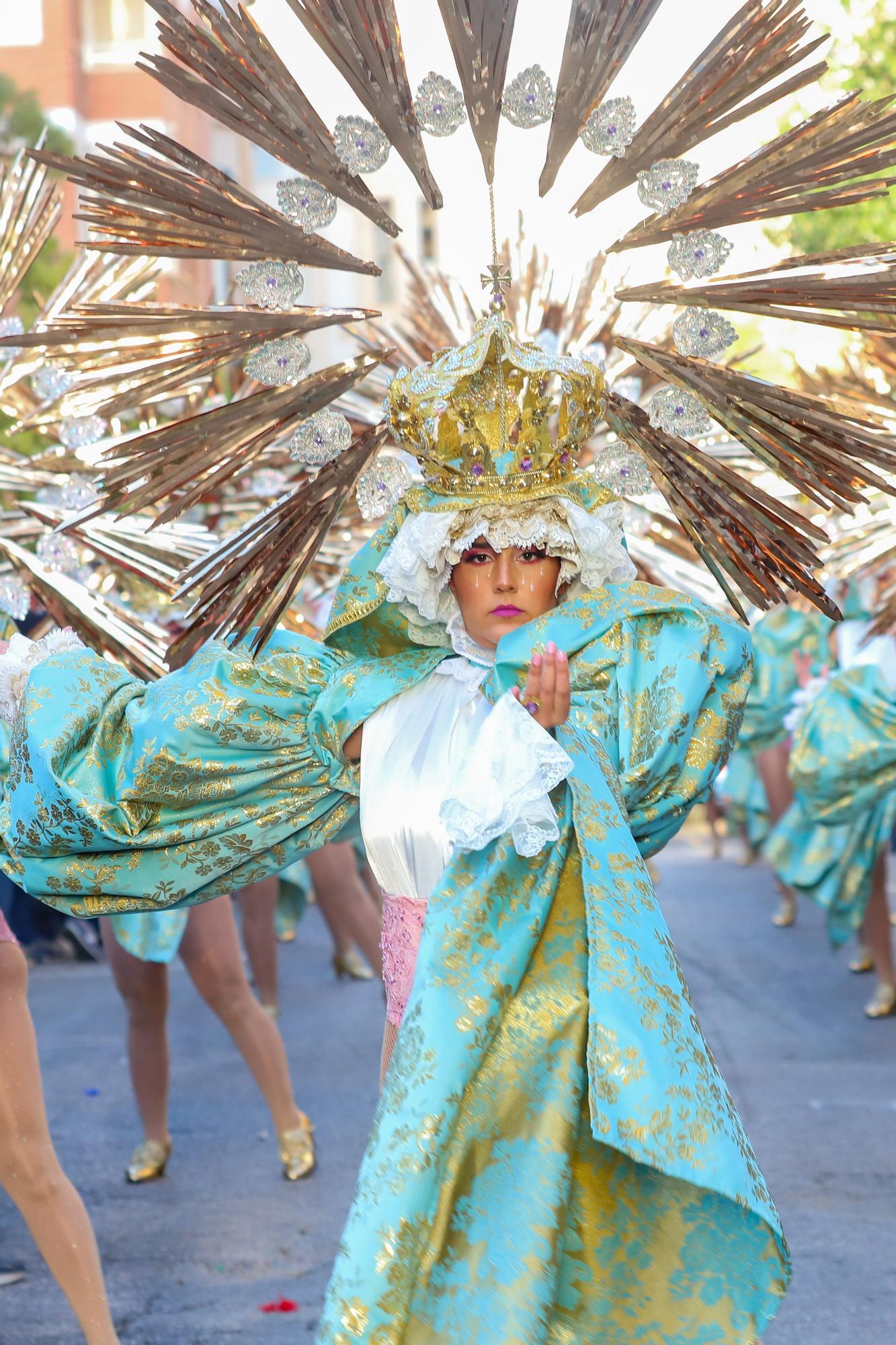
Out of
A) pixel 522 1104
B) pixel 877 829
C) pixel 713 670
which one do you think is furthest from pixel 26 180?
pixel 877 829

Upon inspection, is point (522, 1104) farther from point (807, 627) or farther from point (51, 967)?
point (51, 967)

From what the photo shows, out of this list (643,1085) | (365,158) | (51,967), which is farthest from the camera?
(51,967)

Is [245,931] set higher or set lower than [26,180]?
lower

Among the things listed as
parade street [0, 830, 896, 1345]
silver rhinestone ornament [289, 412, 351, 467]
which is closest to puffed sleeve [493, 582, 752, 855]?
silver rhinestone ornament [289, 412, 351, 467]

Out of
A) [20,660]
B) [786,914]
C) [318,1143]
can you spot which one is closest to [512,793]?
[20,660]

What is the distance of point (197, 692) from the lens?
3279 millimetres

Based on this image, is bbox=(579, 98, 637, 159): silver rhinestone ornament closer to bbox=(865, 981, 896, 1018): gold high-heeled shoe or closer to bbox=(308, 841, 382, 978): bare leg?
bbox=(308, 841, 382, 978): bare leg

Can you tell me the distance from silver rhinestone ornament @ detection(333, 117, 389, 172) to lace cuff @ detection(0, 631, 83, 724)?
1.06 m

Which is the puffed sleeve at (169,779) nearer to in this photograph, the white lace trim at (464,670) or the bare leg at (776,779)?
the white lace trim at (464,670)

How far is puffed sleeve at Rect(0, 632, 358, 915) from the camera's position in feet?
10.7

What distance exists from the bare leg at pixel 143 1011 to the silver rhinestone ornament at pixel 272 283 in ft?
8.24

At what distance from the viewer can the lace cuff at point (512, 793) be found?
9.28 feet

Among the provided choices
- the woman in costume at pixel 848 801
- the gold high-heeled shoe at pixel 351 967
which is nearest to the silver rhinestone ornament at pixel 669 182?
the woman in costume at pixel 848 801

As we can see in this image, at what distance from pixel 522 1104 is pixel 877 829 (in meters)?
4.88
